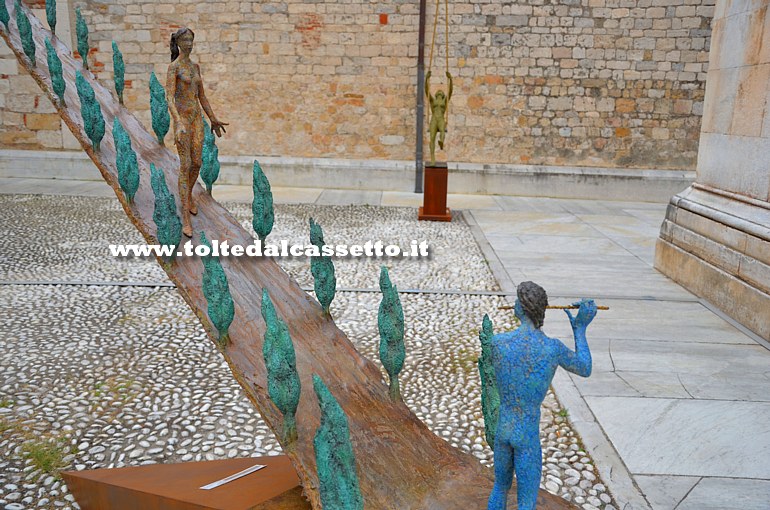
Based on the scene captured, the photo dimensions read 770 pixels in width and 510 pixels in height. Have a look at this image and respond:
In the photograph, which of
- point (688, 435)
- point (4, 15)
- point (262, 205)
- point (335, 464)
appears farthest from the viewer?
point (688, 435)

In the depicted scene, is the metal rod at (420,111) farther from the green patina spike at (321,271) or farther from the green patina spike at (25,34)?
the green patina spike at (321,271)

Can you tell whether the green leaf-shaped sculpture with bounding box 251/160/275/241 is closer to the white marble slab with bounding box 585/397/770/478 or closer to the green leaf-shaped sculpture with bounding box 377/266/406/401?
the green leaf-shaped sculpture with bounding box 377/266/406/401

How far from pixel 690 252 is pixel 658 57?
22.0 ft

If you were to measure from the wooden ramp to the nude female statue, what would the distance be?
0.15 m

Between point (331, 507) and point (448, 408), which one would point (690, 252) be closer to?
point (448, 408)

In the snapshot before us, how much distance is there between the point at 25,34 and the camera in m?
3.08

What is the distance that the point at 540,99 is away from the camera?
11.8 metres

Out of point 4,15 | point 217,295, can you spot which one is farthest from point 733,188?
point 4,15

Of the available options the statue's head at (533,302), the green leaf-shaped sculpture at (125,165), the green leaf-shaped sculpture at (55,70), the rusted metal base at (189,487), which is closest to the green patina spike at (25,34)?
the green leaf-shaped sculpture at (55,70)

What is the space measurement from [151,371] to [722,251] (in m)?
4.83

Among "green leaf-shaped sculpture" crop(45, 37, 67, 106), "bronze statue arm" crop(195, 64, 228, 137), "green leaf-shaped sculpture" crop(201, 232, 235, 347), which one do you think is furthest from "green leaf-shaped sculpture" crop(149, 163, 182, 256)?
"green leaf-shaped sculpture" crop(45, 37, 67, 106)

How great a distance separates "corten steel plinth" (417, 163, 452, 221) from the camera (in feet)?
30.0

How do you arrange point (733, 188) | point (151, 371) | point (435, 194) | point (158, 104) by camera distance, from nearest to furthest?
point (158, 104)
point (151, 371)
point (733, 188)
point (435, 194)

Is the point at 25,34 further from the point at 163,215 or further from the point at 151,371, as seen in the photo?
the point at 151,371
